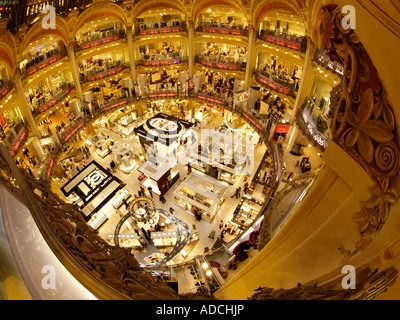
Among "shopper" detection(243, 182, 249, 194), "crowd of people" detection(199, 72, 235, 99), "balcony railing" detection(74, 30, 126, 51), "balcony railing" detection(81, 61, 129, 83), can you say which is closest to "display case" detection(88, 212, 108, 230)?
"shopper" detection(243, 182, 249, 194)

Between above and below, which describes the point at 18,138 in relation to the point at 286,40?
below

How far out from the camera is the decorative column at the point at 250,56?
2273 cm

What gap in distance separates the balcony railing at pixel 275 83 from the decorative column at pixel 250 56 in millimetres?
745

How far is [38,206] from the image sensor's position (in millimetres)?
2672

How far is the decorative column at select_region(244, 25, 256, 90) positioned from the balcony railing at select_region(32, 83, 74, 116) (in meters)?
15.8

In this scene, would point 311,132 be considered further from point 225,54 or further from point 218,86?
point 225,54

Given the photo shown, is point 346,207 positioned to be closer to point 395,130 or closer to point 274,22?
point 395,130

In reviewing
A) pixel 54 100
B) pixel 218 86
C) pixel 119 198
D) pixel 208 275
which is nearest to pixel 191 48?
pixel 218 86

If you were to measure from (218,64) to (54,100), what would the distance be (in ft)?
49.7

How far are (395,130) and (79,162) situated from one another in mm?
24258

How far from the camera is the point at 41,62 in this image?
20.7m

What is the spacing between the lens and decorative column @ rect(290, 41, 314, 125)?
1783 centimetres

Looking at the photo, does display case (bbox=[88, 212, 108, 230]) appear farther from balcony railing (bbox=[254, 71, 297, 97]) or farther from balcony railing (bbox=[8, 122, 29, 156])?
balcony railing (bbox=[254, 71, 297, 97])
